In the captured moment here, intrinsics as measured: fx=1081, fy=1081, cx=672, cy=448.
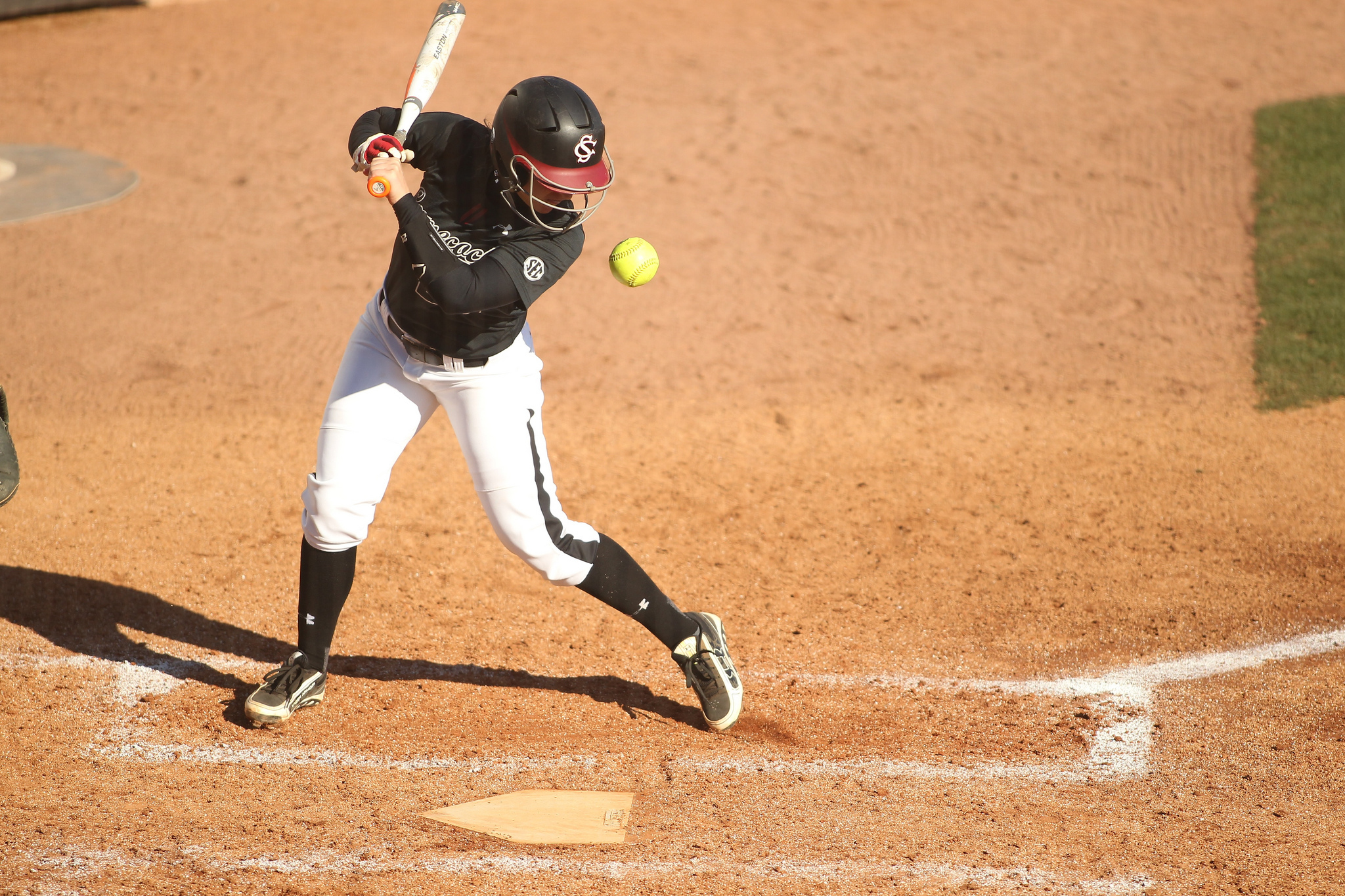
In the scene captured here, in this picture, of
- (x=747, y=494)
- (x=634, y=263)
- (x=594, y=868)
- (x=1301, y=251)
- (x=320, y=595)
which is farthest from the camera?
(x=1301, y=251)

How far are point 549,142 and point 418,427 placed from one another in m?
0.93

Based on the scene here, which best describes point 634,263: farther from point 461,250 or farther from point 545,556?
point 545,556

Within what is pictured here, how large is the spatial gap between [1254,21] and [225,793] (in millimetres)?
9782

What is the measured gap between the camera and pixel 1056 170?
291 inches

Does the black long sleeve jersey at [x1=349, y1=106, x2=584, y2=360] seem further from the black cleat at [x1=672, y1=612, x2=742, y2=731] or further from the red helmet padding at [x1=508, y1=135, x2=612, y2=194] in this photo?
the black cleat at [x1=672, y1=612, x2=742, y2=731]

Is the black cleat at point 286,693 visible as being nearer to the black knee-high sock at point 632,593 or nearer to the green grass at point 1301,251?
the black knee-high sock at point 632,593

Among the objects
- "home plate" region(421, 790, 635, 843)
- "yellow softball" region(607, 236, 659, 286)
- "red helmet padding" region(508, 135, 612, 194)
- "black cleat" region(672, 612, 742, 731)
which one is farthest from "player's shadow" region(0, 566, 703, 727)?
"red helmet padding" region(508, 135, 612, 194)

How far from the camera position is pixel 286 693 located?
3330 mm

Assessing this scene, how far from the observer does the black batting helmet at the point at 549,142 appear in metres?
2.94

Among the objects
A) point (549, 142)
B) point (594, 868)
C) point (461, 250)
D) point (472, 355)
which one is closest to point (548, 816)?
point (594, 868)

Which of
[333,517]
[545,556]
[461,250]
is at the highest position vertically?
[461,250]

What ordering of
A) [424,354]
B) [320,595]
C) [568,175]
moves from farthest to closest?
[320,595]
[424,354]
[568,175]

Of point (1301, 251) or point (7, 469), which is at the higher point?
point (7, 469)

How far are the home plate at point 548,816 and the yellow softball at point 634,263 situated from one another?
1.49 metres
